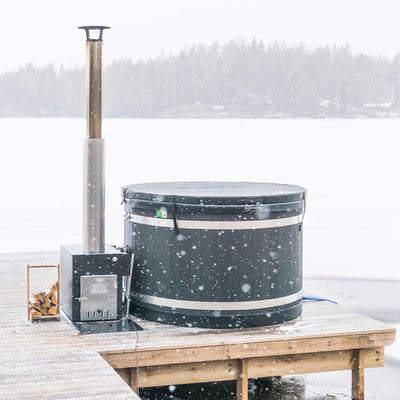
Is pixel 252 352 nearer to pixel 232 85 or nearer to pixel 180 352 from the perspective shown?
pixel 180 352

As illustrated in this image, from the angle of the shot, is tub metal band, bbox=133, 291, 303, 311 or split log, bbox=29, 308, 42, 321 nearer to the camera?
tub metal band, bbox=133, 291, 303, 311

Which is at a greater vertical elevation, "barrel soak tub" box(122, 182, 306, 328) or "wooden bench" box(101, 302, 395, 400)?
"barrel soak tub" box(122, 182, 306, 328)

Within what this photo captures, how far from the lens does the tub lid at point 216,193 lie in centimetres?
457

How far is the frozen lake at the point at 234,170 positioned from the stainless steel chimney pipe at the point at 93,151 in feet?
19.0

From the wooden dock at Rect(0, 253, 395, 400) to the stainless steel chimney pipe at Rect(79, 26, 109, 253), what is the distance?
2.18ft

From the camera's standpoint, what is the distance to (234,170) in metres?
25.5

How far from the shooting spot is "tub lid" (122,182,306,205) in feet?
15.0

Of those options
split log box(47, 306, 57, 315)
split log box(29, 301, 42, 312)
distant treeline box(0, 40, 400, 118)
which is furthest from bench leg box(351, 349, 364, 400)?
distant treeline box(0, 40, 400, 118)

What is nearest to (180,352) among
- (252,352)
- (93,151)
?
(252,352)

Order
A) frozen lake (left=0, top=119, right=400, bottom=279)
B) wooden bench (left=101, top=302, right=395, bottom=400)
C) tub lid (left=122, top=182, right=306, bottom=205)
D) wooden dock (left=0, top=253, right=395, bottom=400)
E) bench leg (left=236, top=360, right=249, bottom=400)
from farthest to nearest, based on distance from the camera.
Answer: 1. frozen lake (left=0, top=119, right=400, bottom=279)
2. tub lid (left=122, top=182, right=306, bottom=205)
3. bench leg (left=236, top=360, right=249, bottom=400)
4. wooden bench (left=101, top=302, right=395, bottom=400)
5. wooden dock (left=0, top=253, right=395, bottom=400)

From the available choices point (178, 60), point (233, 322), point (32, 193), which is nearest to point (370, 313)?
point (233, 322)

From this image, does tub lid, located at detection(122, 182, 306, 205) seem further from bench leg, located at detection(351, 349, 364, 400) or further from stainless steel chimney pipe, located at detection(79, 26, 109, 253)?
bench leg, located at detection(351, 349, 364, 400)

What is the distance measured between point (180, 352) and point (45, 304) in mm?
1187

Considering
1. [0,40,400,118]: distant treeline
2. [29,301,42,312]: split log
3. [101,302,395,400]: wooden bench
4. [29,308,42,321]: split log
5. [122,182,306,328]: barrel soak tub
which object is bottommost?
[101,302,395,400]: wooden bench
